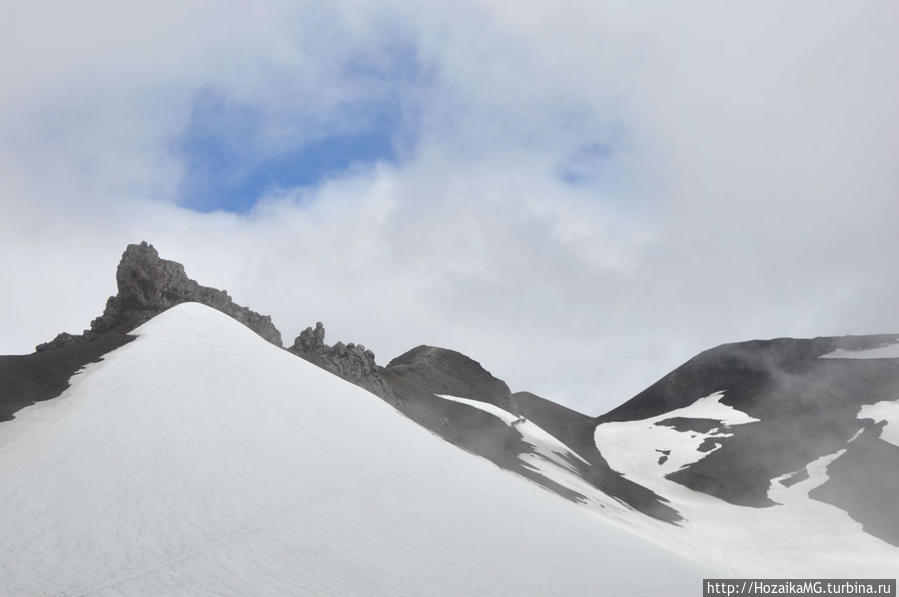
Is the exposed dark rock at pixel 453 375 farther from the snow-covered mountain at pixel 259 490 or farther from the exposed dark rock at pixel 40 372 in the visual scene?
the exposed dark rock at pixel 40 372

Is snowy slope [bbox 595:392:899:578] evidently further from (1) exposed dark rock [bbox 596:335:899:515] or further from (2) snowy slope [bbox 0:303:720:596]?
(2) snowy slope [bbox 0:303:720:596]

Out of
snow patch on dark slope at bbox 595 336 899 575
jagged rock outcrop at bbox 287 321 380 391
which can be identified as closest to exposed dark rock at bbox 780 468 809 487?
snow patch on dark slope at bbox 595 336 899 575

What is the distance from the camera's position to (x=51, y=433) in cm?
1602

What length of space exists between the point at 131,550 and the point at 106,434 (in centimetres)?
692

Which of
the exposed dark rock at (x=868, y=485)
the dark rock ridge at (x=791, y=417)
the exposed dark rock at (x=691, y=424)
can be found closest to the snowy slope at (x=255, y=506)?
the exposed dark rock at (x=868, y=485)

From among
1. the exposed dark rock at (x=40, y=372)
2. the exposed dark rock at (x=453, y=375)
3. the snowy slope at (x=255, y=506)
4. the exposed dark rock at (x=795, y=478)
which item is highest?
the exposed dark rock at (x=453, y=375)

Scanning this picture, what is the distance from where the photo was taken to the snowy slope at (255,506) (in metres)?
9.73

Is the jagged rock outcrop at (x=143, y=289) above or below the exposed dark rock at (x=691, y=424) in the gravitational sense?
below

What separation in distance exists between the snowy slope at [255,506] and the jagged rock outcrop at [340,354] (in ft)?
75.4

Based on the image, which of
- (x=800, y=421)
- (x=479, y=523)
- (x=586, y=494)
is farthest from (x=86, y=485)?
(x=800, y=421)

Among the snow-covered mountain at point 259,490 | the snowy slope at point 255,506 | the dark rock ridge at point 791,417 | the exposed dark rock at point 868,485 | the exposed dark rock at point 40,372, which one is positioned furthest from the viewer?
the dark rock ridge at point 791,417

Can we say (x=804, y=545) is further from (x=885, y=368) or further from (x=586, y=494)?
(x=885, y=368)

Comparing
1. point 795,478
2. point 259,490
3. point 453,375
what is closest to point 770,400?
point 795,478

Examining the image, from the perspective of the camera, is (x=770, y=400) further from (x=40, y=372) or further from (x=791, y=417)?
(x=40, y=372)
